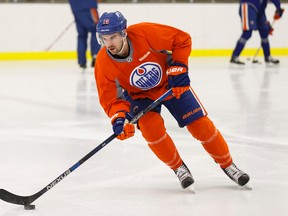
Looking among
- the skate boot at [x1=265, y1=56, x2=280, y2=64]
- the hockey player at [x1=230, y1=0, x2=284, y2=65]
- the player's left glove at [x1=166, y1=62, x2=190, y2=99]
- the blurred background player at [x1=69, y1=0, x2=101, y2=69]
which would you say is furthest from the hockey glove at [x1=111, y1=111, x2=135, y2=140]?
the skate boot at [x1=265, y1=56, x2=280, y2=64]

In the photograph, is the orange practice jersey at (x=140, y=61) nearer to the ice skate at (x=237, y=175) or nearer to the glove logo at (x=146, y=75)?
the glove logo at (x=146, y=75)

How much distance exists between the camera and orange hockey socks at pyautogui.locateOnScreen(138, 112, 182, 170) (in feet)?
9.48

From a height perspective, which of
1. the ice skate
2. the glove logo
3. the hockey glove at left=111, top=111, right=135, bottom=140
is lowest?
the ice skate

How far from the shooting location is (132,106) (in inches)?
118

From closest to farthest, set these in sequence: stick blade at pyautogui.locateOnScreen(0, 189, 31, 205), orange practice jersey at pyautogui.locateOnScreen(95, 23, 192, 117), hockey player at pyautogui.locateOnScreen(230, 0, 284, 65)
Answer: stick blade at pyautogui.locateOnScreen(0, 189, 31, 205), orange practice jersey at pyautogui.locateOnScreen(95, 23, 192, 117), hockey player at pyautogui.locateOnScreen(230, 0, 284, 65)

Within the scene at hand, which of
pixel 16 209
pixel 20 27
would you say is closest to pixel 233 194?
pixel 16 209

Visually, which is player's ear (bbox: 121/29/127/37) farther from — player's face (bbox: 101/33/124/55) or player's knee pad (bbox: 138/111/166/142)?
player's knee pad (bbox: 138/111/166/142)

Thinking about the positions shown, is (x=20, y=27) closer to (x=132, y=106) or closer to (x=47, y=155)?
(x=47, y=155)

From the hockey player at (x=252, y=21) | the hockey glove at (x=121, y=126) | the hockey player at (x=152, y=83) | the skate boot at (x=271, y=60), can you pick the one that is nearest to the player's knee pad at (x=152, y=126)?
the hockey player at (x=152, y=83)

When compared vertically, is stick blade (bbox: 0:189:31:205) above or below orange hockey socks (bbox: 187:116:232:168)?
below

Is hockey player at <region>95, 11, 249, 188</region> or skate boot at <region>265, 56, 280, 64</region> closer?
hockey player at <region>95, 11, 249, 188</region>

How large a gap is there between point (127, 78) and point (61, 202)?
58 centimetres

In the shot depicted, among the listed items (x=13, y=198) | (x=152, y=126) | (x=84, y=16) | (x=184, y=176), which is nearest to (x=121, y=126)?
(x=152, y=126)

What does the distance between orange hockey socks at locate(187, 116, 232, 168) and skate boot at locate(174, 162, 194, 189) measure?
0.48 ft
